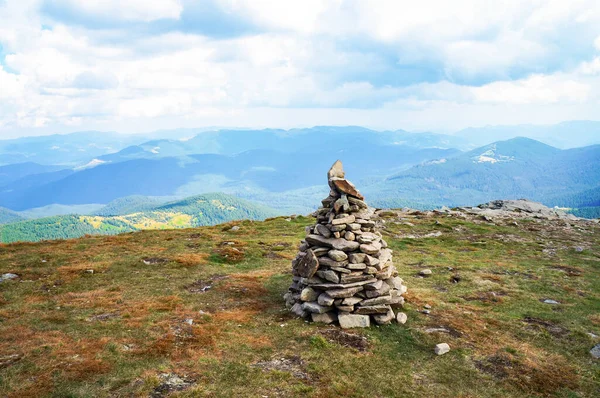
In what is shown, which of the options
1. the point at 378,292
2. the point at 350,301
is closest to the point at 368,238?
the point at 378,292

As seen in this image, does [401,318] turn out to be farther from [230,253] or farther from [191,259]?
[191,259]

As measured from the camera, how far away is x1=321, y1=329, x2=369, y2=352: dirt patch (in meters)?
17.2

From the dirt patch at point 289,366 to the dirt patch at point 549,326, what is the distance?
14.1m

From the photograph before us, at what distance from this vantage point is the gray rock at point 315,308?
19578 millimetres

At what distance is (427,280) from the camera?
1119 inches

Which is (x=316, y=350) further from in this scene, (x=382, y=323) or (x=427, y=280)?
(x=427, y=280)

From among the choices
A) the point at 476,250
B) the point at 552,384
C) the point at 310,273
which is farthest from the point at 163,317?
the point at 476,250

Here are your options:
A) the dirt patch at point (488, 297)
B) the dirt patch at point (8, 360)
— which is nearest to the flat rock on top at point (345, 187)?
the dirt patch at point (488, 297)

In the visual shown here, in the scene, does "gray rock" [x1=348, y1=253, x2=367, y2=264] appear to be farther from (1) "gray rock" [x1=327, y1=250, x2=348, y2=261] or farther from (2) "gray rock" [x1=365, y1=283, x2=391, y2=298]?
(2) "gray rock" [x1=365, y1=283, x2=391, y2=298]

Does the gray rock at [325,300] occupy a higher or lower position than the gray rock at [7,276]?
higher

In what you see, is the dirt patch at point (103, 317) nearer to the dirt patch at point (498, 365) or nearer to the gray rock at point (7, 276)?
the gray rock at point (7, 276)

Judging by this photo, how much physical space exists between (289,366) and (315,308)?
4773 mm

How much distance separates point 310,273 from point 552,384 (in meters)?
11.5

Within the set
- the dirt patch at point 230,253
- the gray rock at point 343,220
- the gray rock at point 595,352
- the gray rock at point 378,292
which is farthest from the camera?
the dirt patch at point 230,253
